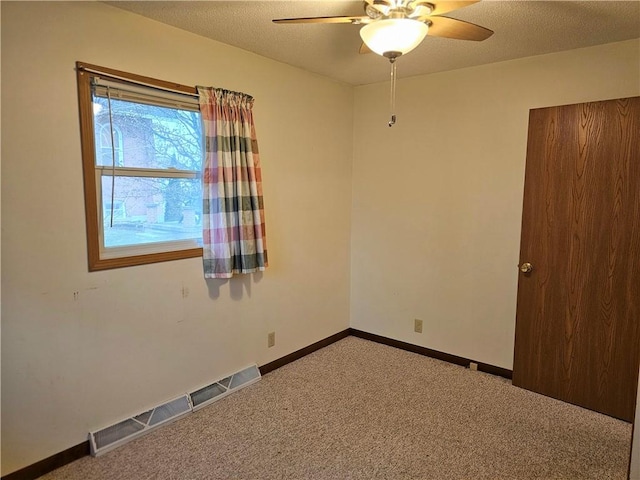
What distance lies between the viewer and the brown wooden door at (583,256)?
2.49 m

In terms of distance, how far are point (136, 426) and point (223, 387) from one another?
0.62 metres

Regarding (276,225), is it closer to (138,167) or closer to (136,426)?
(138,167)

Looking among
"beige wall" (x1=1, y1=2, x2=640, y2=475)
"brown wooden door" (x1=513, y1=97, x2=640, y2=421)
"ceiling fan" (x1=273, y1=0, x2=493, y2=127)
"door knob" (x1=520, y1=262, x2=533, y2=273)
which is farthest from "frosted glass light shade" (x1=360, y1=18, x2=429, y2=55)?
"door knob" (x1=520, y1=262, x2=533, y2=273)

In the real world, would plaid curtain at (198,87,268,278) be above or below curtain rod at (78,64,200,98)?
below

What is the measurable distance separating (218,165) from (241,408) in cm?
158

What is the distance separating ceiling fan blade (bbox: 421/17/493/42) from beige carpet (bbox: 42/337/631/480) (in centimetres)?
214

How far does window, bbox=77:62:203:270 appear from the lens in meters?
2.12

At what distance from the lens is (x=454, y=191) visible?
3.26 meters

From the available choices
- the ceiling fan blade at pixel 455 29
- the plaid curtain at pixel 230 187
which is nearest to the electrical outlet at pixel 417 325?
the plaid curtain at pixel 230 187

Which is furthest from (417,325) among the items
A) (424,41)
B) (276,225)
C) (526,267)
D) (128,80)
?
(128,80)

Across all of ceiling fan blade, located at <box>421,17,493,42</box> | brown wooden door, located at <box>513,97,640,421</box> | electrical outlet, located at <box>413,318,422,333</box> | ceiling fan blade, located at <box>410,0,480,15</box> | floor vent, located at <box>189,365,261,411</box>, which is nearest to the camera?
ceiling fan blade, located at <box>410,0,480,15</box>

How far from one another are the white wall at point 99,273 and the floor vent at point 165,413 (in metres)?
0.06

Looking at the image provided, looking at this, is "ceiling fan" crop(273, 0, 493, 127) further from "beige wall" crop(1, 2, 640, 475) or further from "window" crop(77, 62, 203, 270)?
"beige wall" crop(1, 2, 640, 475)

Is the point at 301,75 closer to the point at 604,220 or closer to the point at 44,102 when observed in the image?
the point at 44,102
